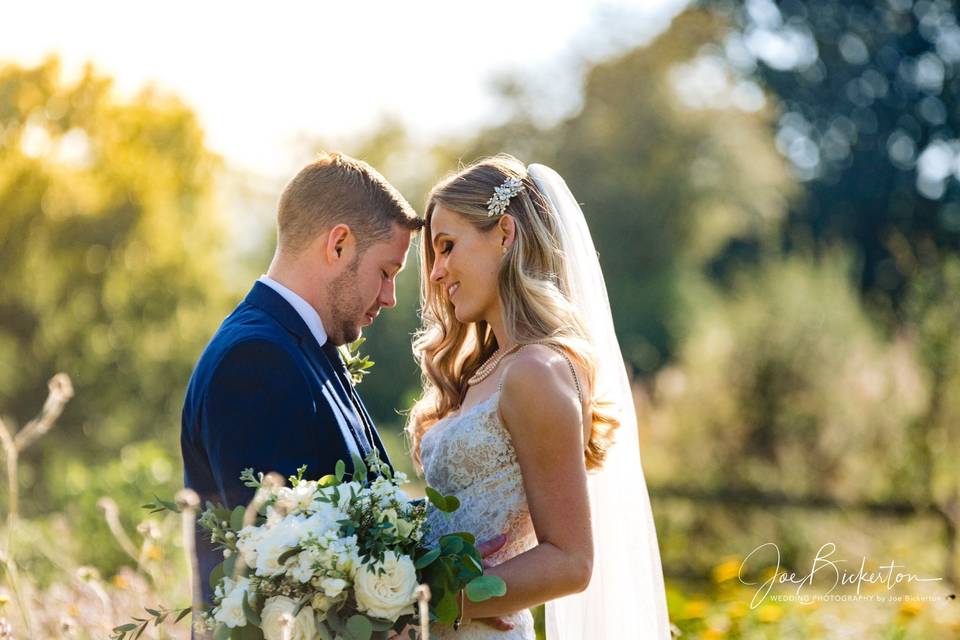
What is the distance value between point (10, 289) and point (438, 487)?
444 inches

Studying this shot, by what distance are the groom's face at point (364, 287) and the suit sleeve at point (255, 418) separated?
0.56m

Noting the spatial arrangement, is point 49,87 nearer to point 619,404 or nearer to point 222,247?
point 222,247

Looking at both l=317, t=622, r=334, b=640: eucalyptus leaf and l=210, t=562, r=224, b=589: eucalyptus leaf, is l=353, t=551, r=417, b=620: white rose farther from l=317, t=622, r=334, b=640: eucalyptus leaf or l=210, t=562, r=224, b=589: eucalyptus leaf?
l=210, t=562, r=224, b=589: eucalyptus leaf

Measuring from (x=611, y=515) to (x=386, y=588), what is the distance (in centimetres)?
148

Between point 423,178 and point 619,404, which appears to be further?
point 423,178

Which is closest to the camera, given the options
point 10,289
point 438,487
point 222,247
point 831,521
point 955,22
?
point 438,487

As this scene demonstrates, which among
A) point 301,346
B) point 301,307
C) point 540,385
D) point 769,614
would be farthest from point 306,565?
point 769,614

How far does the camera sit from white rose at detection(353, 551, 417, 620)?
2.89 meters

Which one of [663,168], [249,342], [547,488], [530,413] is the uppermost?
[249,342]

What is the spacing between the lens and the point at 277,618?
9.28 ft

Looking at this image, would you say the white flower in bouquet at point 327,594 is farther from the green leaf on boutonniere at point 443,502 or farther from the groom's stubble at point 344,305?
the groom's stubble at point 344,305

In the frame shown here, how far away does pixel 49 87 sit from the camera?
535 inches

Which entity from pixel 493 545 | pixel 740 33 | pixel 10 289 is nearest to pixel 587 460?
pixel 493 545

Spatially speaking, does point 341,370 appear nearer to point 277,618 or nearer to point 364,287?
point 364,287
